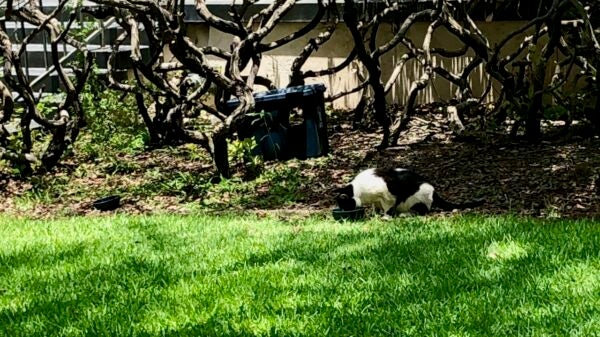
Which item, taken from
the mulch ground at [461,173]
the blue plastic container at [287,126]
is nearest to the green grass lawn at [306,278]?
the mulch ground at [461,173]

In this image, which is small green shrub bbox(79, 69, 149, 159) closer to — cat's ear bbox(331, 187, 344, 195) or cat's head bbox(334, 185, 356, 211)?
cat's ear bbox(331, 187, 344, 195)

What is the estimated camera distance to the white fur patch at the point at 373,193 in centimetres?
707

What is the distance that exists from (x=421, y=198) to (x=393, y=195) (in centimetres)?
22

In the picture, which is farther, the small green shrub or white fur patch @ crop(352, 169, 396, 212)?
the small green shrub

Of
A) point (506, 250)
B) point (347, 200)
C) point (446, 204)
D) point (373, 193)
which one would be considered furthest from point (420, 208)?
point (506, 250)

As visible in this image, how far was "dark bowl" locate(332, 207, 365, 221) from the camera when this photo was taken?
6.96m

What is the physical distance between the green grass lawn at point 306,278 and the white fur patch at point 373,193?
1.11ft

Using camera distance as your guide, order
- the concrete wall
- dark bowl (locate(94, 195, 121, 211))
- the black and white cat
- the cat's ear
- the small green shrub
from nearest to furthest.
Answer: the black and white cat, the cat's ear, dark bowl (locate(94, 195, 121, 211)), the small green shrub, the concrete wall

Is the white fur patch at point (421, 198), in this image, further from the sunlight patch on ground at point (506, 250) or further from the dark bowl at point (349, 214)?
the sunlight patch on ground at point (506, 250)

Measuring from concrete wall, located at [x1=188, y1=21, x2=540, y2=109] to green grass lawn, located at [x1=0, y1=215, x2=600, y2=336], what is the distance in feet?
15.3

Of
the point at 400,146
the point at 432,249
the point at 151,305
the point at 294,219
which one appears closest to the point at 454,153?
the point at 400,146

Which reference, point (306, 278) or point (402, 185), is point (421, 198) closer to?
point (402, 185)

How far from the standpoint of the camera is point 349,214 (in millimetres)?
6965

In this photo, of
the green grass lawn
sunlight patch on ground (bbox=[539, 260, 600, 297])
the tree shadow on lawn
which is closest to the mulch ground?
the green grass lawn
